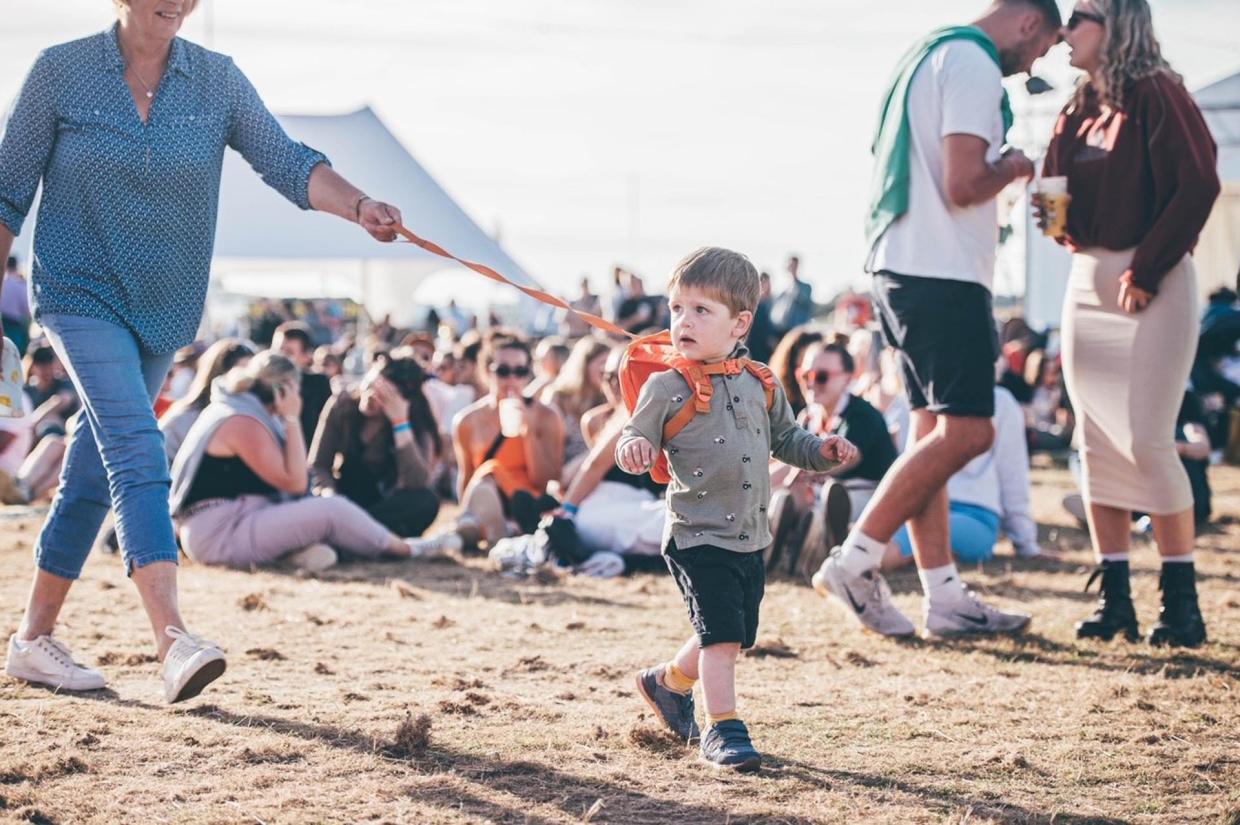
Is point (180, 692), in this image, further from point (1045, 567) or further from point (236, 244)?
point (236, 244)

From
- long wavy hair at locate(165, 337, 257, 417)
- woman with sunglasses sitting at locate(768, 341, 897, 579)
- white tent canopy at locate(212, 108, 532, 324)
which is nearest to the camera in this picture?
woman with sunglasses sitting at locate(768, 341, 897, 579)

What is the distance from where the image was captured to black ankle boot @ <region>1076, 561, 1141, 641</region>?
537 cm

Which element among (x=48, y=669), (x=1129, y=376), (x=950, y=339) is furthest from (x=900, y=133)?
(x=48, y=669)

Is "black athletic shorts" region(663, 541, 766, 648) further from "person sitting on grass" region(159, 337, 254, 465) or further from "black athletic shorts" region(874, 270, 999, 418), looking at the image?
"person sitting on grass" region(159, 337, 254, 465)

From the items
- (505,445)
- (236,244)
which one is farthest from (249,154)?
(236,244)

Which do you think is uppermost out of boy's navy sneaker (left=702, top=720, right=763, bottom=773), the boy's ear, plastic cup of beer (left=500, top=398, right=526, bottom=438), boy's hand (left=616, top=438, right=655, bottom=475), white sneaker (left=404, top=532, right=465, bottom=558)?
the boy's ear

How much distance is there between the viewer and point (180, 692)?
151 inches

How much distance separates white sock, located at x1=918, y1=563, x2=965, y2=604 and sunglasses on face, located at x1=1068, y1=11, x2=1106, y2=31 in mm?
1974

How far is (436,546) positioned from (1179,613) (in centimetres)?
441

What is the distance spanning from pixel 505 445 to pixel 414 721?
5370mm

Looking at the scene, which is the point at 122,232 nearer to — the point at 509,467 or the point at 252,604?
the point at 252,604

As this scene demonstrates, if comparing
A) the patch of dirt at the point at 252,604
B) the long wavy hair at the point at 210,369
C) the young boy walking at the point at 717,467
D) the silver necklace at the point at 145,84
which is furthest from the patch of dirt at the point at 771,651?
the long wavy hair at the point at 210,369

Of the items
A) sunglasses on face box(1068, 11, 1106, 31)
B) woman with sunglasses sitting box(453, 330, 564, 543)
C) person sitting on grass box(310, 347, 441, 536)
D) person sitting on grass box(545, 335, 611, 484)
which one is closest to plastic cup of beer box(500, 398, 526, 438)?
woman with sunglasses sitting box(453, 330, 564, 543)

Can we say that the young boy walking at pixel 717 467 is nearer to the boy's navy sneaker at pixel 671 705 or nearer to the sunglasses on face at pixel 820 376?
the boy's navy sneaker at pixel 671 705
